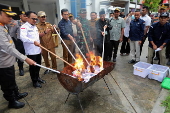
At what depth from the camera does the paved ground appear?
9.55 ft

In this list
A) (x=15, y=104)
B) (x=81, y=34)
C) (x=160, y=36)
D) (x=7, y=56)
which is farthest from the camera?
(x=81, y=34)

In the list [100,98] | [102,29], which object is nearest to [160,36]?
[102,29]

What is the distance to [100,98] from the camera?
329 cm

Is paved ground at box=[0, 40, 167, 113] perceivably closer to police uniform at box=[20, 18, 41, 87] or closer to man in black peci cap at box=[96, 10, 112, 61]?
police uniform at box=[20, 18, 41, 87]

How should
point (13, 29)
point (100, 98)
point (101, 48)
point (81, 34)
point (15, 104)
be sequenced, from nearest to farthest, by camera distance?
point (15, 104) → point (100, 98) → point (13, 29) → point (81, 34) → point (101, 48)

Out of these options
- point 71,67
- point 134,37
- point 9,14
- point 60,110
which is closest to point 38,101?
point 60,110

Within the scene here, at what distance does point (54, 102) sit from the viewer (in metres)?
3.19

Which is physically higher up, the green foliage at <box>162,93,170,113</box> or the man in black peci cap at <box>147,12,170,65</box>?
the man in black peci cap at <box>147,12,170,65</box>

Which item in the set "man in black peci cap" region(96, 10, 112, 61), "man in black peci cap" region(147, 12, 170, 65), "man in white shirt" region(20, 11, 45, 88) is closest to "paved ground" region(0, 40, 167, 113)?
"man in white shirt" region(20, 11, 45, 88)

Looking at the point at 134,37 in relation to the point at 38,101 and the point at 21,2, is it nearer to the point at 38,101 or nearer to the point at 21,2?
the point at 38,101

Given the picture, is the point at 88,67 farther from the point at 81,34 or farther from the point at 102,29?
the point at 102,29

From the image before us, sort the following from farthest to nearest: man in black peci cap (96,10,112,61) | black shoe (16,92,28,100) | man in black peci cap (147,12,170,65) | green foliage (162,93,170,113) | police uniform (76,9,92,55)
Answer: man in black peci cap (96,10,112,61) → police uniform (76,9,92,55) → man in black peci cap (147,12,170,65) → black shoe (16,92,28,100) → green foliage (162,93,170,113)

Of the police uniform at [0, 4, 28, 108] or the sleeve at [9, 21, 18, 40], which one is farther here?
the sleeve at [9, 21, 18, 40]

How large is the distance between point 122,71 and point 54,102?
9.94ft
